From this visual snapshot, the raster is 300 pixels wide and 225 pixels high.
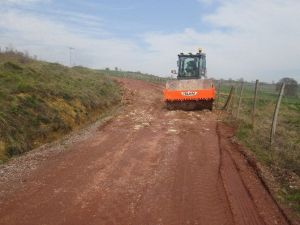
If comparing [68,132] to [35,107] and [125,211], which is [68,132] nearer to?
[35,107]

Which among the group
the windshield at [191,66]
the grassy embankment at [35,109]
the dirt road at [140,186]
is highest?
the windshield at [191,66]

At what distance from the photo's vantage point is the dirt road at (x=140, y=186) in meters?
7.30

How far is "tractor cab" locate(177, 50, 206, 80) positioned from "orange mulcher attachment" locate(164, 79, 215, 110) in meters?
2.41

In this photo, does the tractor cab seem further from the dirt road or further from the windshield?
the dirt road

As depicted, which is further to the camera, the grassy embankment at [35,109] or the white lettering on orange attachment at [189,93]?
the white lettering on orange attachment at [189,93]

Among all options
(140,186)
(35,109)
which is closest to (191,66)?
(35,109)

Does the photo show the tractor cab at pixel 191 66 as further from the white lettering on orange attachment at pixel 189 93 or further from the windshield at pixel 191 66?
the white lettering on orange attachment at pixel 189 93

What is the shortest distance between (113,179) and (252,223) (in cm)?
363

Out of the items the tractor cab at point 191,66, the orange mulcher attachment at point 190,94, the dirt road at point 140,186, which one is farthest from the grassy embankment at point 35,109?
the tractor cab at point 191,66

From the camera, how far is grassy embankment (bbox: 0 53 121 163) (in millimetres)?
13003

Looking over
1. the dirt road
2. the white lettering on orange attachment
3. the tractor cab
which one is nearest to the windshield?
the tractor cab

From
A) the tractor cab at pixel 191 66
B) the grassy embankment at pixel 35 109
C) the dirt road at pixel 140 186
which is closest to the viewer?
the dirt road at pixel 140 186

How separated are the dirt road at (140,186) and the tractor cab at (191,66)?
1013cm

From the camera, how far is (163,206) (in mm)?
7766
